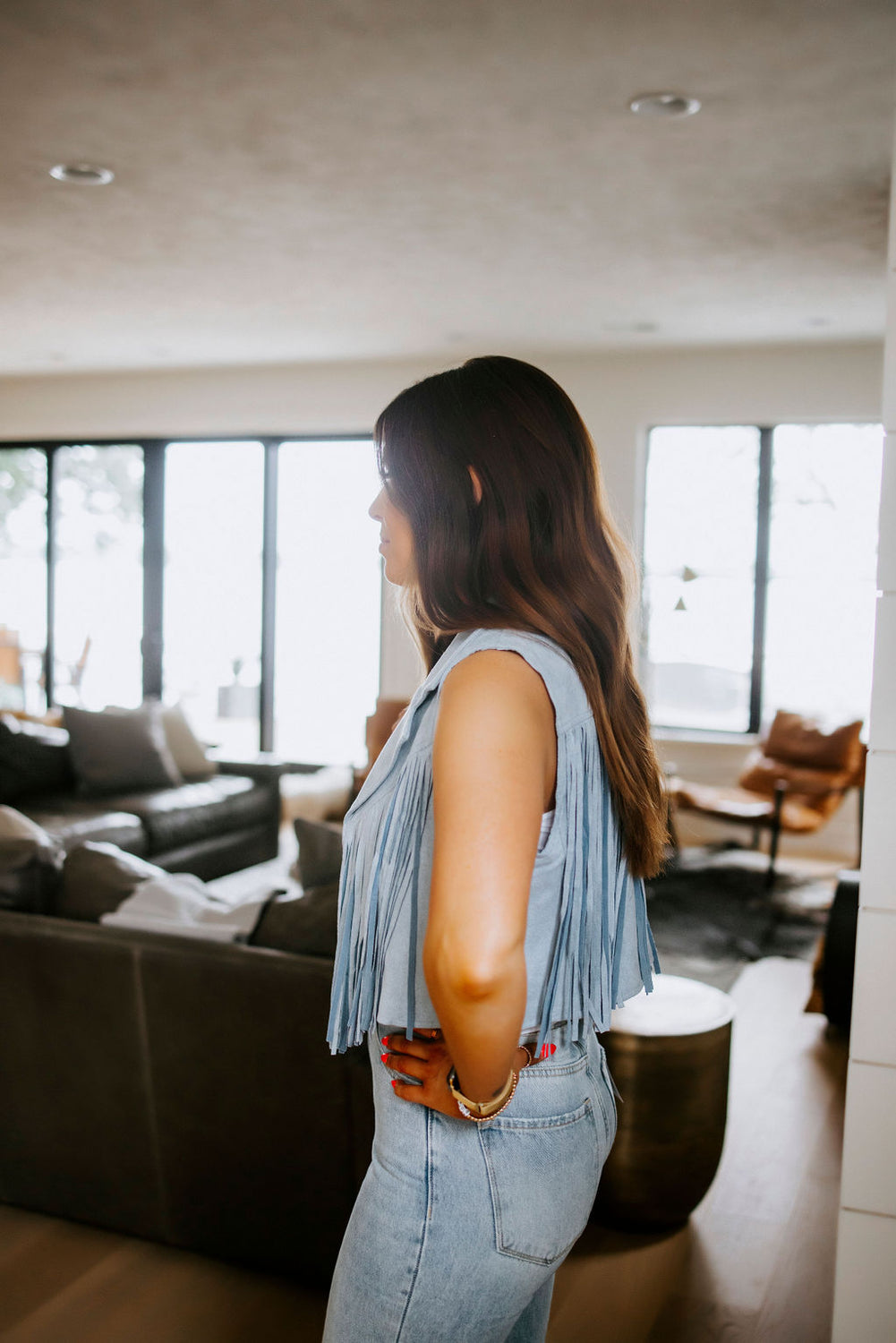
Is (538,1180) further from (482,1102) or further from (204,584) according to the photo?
(204,584)

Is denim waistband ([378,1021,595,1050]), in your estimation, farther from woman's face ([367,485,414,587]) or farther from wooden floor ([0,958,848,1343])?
wooden floor ([0,958,848,1343])

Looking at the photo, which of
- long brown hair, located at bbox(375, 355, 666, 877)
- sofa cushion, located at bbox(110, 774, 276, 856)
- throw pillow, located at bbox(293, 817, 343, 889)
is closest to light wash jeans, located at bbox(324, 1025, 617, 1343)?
long brown hair, located at bbox(375, 355, 666, 877)

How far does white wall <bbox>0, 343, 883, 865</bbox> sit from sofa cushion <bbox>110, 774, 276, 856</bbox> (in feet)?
3.74

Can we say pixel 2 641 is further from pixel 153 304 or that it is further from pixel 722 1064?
pixel 722 1064

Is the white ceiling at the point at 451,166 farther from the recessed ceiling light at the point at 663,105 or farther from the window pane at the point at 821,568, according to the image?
the window pane at the point at 821,568

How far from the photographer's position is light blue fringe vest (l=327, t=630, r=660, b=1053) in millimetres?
927

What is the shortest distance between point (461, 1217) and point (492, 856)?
325 mm

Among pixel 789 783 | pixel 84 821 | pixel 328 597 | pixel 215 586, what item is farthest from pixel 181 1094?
pixel 215 586

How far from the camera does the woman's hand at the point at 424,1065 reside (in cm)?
90

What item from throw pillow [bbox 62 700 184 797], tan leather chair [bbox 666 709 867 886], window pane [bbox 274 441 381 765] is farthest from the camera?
window pane [bbox 274 441 381 765]

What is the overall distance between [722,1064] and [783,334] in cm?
472

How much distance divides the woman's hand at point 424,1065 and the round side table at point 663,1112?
138 centimetres

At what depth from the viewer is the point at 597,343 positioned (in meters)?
6.32

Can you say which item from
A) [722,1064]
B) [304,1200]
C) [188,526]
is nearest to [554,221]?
[722,1064]
